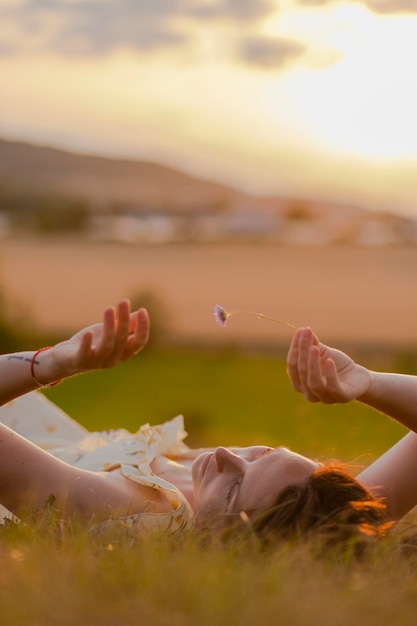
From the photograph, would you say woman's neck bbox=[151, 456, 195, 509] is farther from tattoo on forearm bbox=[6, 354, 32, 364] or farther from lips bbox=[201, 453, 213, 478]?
tattoo on forearm bbox=[6, 354, 32, 364]

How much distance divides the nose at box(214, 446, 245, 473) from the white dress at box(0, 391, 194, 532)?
0.59 feet

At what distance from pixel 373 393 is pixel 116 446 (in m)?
1.18

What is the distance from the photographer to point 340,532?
7.25 feet

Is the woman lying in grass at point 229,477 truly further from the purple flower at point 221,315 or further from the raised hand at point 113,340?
the purple flower at point 221,315

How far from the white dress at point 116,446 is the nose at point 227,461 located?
0.18 metres

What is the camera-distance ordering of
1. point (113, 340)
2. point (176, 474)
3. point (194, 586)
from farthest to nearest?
point (176, 474)
point (113, 340)
point (194, 586)

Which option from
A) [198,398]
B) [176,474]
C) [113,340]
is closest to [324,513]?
[113,340]

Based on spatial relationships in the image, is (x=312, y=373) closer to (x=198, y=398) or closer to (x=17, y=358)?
(x=17, y=358)

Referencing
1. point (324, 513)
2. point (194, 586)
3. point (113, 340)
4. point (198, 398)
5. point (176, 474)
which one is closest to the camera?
point (194, 586)

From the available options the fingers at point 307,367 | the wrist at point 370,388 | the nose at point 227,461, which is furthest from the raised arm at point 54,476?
the wrist at point 370,388

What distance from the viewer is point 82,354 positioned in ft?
7.17

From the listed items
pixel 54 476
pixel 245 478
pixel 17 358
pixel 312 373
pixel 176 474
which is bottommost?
pixel 176 474

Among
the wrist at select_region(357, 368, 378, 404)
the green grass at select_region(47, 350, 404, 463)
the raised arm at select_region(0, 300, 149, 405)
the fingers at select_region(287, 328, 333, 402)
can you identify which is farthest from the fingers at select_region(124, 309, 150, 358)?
the green grass at select_region(47, 350, 404, 463)

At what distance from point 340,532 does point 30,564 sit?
0.76 meters
